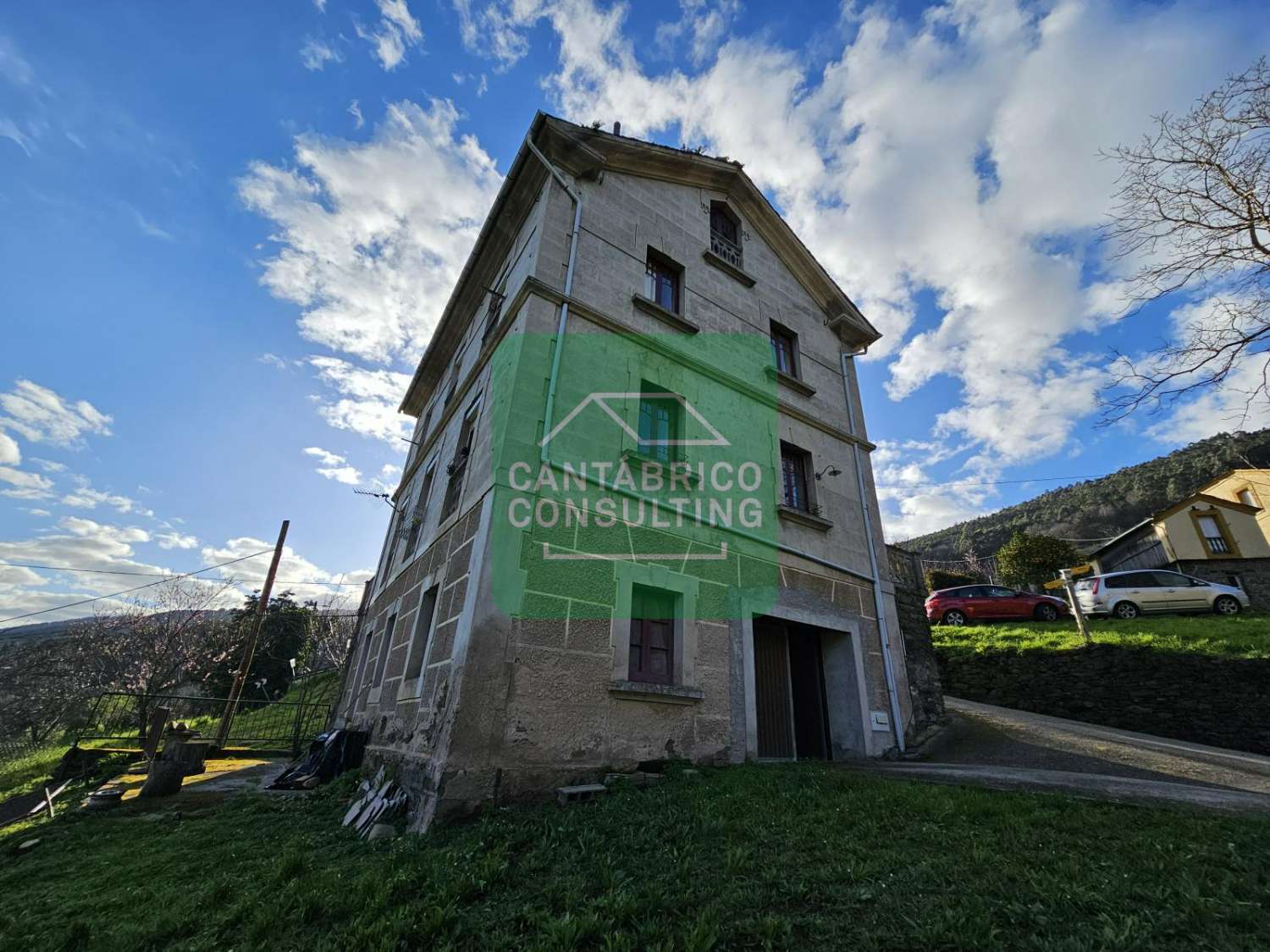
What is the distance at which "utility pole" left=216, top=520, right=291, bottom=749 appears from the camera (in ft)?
44.5

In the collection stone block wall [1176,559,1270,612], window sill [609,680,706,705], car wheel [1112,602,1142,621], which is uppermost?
stone block wall [1176,559,1270,612]

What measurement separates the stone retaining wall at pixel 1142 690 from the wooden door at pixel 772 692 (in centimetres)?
751

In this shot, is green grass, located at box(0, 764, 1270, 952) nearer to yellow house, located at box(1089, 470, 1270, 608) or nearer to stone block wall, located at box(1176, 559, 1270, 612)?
stone block wall, located at box(1176, 559, 1270, 612)

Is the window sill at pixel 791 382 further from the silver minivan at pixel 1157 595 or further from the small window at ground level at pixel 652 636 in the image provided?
the silver minivan at pixel 1157 595

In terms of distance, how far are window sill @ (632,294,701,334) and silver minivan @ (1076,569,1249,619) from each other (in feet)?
48.5

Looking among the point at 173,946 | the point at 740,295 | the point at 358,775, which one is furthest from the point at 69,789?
the point at 740,295

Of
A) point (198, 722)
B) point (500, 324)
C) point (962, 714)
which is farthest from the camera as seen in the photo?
point (198, 722)

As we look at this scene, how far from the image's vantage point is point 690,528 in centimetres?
732

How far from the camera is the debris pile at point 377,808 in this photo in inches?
199

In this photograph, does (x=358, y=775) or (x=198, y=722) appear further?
(x=198, y=722)

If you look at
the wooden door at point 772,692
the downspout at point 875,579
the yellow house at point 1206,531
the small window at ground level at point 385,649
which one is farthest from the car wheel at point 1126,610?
the small window at ground level at point 385,649

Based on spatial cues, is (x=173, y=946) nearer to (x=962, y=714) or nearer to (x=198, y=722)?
(x=962, y=714)

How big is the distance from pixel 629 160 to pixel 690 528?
706cm

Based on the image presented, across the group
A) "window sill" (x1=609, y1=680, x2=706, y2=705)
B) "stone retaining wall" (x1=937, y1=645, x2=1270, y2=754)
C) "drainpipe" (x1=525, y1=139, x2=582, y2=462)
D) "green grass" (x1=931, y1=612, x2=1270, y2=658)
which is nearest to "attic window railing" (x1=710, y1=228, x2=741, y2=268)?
"drainpipe" (x1=525, y1=139, x2=582, y2=462)
